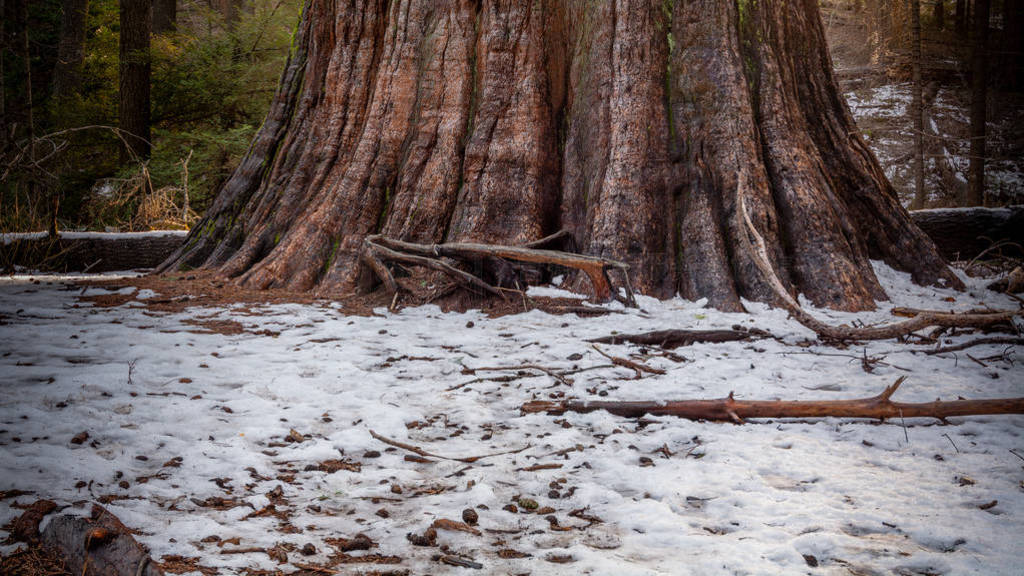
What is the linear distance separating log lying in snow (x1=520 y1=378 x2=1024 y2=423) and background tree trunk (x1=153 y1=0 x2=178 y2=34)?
1464cm

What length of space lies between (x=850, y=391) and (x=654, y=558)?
5.77 feet

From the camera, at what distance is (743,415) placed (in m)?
2.52

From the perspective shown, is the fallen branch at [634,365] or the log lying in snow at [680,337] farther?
the log lying in snow at [680,337]

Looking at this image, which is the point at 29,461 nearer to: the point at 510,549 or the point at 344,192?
the point at 510,549

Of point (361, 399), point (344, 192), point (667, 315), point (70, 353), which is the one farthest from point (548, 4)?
point (70, 353)

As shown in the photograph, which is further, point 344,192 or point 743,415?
point 344,192

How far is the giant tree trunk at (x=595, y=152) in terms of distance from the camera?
4.78 metres

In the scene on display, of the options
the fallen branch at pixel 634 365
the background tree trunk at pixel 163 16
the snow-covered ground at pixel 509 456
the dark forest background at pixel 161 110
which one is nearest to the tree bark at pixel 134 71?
the dark forest background at pixel 161 110

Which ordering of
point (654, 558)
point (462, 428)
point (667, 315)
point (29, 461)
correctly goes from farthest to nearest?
point (667, 315)
point (462, 428)
point (29, 461)
point (654, 558)

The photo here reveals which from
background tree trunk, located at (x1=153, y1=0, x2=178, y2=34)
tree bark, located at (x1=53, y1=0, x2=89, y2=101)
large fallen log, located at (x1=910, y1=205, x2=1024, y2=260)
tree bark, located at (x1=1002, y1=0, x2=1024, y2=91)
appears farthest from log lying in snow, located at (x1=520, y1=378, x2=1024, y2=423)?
tree bark, located at (x1=1002, y1=0, x2=1024, y2=91)

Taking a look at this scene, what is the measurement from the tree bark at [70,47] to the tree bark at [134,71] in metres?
2.78

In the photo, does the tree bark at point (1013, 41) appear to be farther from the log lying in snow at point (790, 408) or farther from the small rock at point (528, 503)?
the small rock at point (528, 503)

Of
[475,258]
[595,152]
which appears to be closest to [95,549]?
[475,258]

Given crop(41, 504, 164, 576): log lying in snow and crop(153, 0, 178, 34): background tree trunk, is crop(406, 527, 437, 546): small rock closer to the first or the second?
crop(41, 504, 164, 576): log lying in snow
